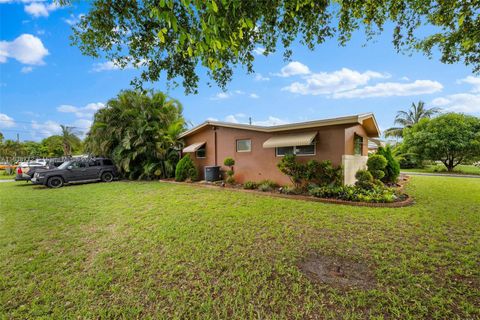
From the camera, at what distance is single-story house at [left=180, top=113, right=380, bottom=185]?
9012mm

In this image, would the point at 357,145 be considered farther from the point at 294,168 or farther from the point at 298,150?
the point at 294,168

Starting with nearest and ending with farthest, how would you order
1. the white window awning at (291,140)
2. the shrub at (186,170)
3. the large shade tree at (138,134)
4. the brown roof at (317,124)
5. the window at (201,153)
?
the brown roof at (317,124) < the white window awning at (291,140) < the shrub at (186,170) < the window at (201,153) < the large shade tree at (138,134)

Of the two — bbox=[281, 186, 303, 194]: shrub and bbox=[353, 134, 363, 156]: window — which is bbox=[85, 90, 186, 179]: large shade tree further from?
bbox=[353, 134, 363, 156]: window

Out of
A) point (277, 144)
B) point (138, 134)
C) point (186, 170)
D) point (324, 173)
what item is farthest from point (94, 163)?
point (324, 173)

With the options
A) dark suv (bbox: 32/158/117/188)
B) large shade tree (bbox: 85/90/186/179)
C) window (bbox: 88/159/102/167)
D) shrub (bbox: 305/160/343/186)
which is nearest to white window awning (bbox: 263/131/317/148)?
shrub (bbox: 305/160/343/186)

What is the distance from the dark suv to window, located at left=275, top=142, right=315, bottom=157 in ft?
39.1

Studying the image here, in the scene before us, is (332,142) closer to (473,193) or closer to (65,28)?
(473,193)

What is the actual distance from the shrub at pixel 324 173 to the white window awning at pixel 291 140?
37.3 inches

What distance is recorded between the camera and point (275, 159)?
10.7 metres

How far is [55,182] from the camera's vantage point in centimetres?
1237

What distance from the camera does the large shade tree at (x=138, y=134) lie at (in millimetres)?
14401

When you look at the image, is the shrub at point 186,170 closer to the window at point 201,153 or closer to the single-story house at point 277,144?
the single-story house at point 277,144

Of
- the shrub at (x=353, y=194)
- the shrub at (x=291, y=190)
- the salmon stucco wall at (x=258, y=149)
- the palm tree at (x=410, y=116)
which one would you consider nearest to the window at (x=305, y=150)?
the salmon stucco wall at (x=258, y=149)

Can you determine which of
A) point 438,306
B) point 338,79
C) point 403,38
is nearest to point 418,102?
point 338,79
